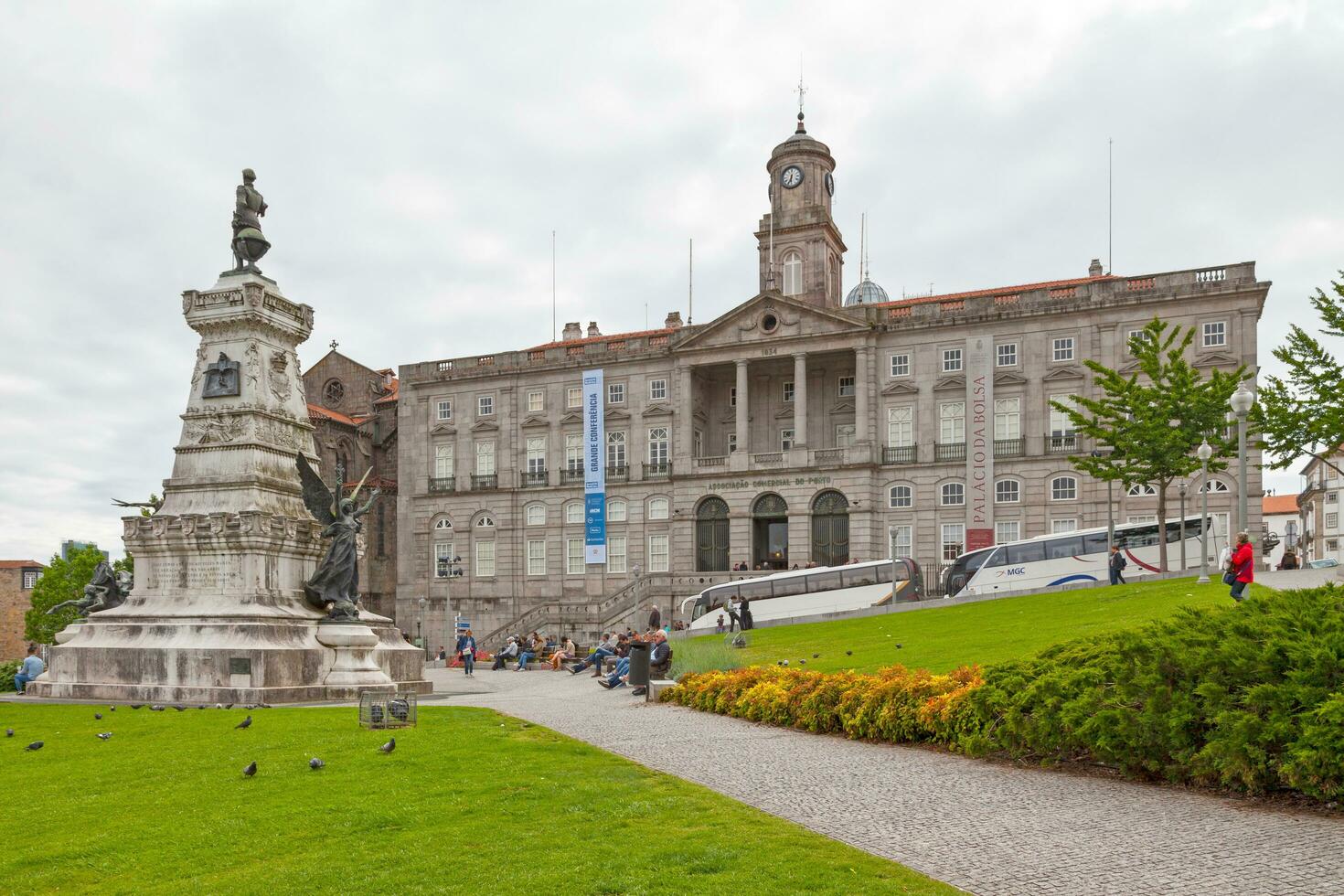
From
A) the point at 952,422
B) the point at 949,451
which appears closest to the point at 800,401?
the point at 952,422

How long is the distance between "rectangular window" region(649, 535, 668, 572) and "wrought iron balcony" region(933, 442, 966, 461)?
15.6m

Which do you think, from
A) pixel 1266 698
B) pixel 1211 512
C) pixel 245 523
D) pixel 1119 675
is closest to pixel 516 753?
pixel 1119 675

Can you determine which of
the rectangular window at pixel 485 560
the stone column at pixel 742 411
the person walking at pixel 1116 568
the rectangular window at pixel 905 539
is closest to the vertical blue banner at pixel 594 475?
the rectangular window at pixel 485 560

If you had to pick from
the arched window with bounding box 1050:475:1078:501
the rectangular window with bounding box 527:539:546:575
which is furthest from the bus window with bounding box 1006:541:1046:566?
the rectangular window with bounding box 527:539:546:575

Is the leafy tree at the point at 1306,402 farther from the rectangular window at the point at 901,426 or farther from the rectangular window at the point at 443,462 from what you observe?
the rectangular window at the point at 443,462

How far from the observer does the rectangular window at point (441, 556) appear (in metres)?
66.7

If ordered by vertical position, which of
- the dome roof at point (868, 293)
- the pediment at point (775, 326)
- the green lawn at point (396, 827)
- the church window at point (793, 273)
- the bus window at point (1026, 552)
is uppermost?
the dome roof at point (868, 293)

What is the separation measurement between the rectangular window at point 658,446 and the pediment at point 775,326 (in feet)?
16.1

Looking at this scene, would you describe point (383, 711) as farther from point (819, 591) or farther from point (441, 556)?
point (441, 556)

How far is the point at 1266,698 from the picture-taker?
9.98 meters

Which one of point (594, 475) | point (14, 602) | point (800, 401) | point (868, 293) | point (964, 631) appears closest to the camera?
point (964, 631)

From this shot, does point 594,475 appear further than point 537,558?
No

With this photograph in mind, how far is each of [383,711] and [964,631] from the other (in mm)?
16820

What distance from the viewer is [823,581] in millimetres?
47844
